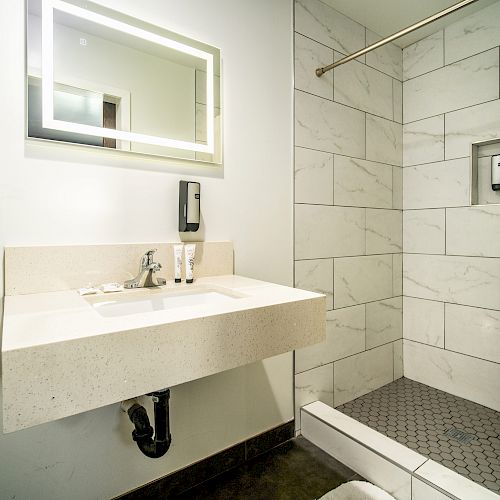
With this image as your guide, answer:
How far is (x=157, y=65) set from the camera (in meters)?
1.36

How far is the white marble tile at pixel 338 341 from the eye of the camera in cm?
180

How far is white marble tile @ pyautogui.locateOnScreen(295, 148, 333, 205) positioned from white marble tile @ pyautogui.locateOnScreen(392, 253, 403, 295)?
0.71 m

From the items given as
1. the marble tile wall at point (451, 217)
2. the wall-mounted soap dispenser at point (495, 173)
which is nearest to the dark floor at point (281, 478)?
the marble tile wall at point (451, 217)

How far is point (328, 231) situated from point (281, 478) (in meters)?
1.21

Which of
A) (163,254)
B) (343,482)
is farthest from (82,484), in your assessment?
(343,482)

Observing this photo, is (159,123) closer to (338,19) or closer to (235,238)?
(235,238)

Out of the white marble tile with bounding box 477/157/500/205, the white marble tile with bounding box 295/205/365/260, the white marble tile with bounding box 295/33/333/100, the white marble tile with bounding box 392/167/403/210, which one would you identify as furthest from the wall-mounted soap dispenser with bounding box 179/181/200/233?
the white marble tile with bounding box 477/157/500/205

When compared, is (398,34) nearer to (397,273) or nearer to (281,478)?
(397,273)

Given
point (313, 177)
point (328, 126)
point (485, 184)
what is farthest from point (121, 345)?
point (485, 184)

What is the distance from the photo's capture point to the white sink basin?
1.08 meters

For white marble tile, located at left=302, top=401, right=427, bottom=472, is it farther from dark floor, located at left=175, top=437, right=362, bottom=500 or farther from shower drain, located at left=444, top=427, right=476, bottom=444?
shower drain, located at left=444, top=427, right=476, bottom=444

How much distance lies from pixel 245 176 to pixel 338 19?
3.75ft

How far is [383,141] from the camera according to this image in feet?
7.07

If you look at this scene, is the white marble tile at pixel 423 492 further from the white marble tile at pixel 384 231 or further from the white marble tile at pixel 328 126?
the white marble tile at pixel 328 126
